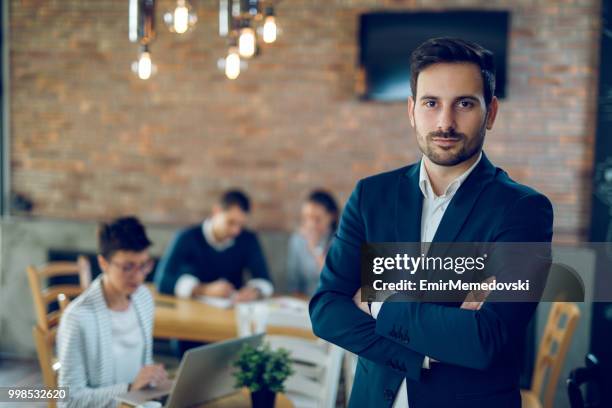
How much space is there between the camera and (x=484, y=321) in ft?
5.06

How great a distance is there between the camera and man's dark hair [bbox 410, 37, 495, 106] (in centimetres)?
155

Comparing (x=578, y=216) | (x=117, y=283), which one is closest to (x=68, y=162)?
(x=117, y=283)

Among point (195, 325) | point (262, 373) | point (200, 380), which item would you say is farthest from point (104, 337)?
point (195, 325)

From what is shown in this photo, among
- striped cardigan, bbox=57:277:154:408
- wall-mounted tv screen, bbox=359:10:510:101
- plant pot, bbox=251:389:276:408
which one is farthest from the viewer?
wall-mounted tv screen, bbox=359:10:510:101

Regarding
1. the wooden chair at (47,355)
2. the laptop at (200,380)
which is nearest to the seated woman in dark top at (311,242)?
the wooden chair at (47,355)

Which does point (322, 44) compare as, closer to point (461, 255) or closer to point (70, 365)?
point (70, 365)

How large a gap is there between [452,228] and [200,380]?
1.00m

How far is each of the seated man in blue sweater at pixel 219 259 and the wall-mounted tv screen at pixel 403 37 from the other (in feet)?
4.10

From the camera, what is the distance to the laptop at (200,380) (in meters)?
2.03

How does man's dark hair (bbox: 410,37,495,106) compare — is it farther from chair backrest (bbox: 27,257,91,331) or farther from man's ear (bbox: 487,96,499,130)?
chair backrest (bbox: 27,257,91,331)

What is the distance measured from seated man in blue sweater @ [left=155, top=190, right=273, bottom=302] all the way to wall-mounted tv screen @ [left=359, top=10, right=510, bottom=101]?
125 centimetres

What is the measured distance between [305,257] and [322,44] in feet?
4.93

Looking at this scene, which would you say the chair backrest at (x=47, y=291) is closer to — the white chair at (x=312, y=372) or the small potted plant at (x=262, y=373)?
the white chair at (x=312, y=372)

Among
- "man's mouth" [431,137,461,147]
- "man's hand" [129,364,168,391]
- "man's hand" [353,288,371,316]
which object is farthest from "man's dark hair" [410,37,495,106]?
"man's hand" [129,364,168,391]
